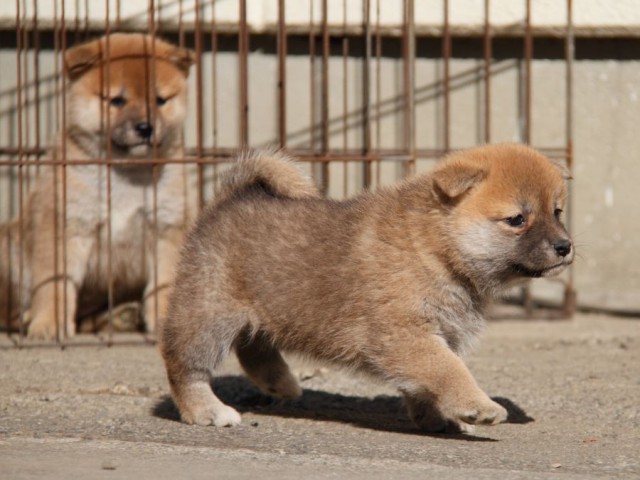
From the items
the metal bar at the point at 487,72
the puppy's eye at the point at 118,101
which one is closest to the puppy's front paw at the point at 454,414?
the metal bar at the point at 487,72

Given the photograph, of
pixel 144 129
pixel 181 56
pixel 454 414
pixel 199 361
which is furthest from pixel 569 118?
pixel 454 414

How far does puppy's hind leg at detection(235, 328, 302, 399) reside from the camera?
498 cm

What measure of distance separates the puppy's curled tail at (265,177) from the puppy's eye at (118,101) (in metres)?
2.21

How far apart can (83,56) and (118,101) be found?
316mm

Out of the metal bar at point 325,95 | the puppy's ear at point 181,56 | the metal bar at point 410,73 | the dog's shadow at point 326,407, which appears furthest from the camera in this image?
the puppy's ear at point 181,56

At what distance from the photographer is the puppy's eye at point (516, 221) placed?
4.42 m

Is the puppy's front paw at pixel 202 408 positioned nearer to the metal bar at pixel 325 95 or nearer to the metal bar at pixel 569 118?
the metal bar at pixel 325 95

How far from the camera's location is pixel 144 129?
23.0 feet

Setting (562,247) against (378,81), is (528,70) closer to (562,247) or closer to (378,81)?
(378,81)

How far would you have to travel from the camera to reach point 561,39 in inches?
303

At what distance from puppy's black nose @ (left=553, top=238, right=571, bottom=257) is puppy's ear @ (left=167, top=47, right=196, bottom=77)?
10.6ft

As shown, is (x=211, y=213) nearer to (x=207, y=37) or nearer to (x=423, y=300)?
(x=423, y=300)

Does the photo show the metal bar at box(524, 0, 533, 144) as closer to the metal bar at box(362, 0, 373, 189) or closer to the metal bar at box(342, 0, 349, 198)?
the metal bar at box(362, 0, 373, 189)

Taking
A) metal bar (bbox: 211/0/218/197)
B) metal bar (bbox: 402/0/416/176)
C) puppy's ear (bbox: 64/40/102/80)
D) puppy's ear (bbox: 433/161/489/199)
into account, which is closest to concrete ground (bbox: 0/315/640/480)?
puppy's ear (bbox: 433/161/489/199)
